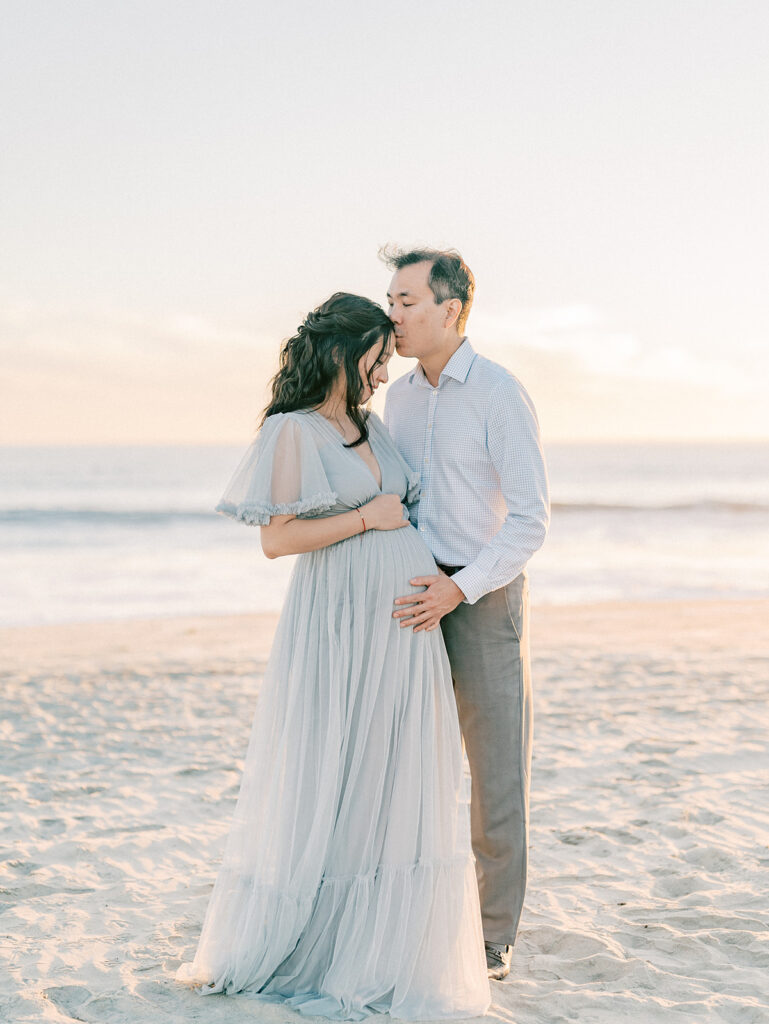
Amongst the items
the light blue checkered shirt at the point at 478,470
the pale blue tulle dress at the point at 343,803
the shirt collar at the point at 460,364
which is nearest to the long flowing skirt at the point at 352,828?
the pale blue tulle dress at the point at 343,803

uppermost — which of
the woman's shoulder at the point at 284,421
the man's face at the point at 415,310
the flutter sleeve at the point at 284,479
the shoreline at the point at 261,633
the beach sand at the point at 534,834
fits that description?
the man's face at the point at 415,310

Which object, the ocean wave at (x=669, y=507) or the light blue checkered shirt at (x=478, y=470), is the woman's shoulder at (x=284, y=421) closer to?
the light blue checkered shirt at (x=478, y=470)

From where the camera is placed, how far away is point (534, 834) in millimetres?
4406

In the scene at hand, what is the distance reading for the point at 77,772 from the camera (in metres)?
5.32

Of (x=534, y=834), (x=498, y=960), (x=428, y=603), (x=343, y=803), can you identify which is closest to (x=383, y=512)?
(x=428, y=603)

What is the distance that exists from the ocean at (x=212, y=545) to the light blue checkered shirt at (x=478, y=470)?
883 cm

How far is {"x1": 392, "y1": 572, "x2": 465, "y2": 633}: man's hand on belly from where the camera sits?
2.83 metres

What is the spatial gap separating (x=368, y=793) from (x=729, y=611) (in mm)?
9425

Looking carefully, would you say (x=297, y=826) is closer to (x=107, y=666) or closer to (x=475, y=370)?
(x=475, y=370)

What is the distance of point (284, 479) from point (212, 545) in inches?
651

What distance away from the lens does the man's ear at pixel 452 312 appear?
3.12 metres

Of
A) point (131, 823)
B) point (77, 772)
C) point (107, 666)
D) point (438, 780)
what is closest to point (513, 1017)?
point (438, 780)

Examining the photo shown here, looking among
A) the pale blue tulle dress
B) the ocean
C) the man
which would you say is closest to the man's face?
the man

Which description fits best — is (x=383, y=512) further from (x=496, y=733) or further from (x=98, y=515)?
(x=98, y=515)
